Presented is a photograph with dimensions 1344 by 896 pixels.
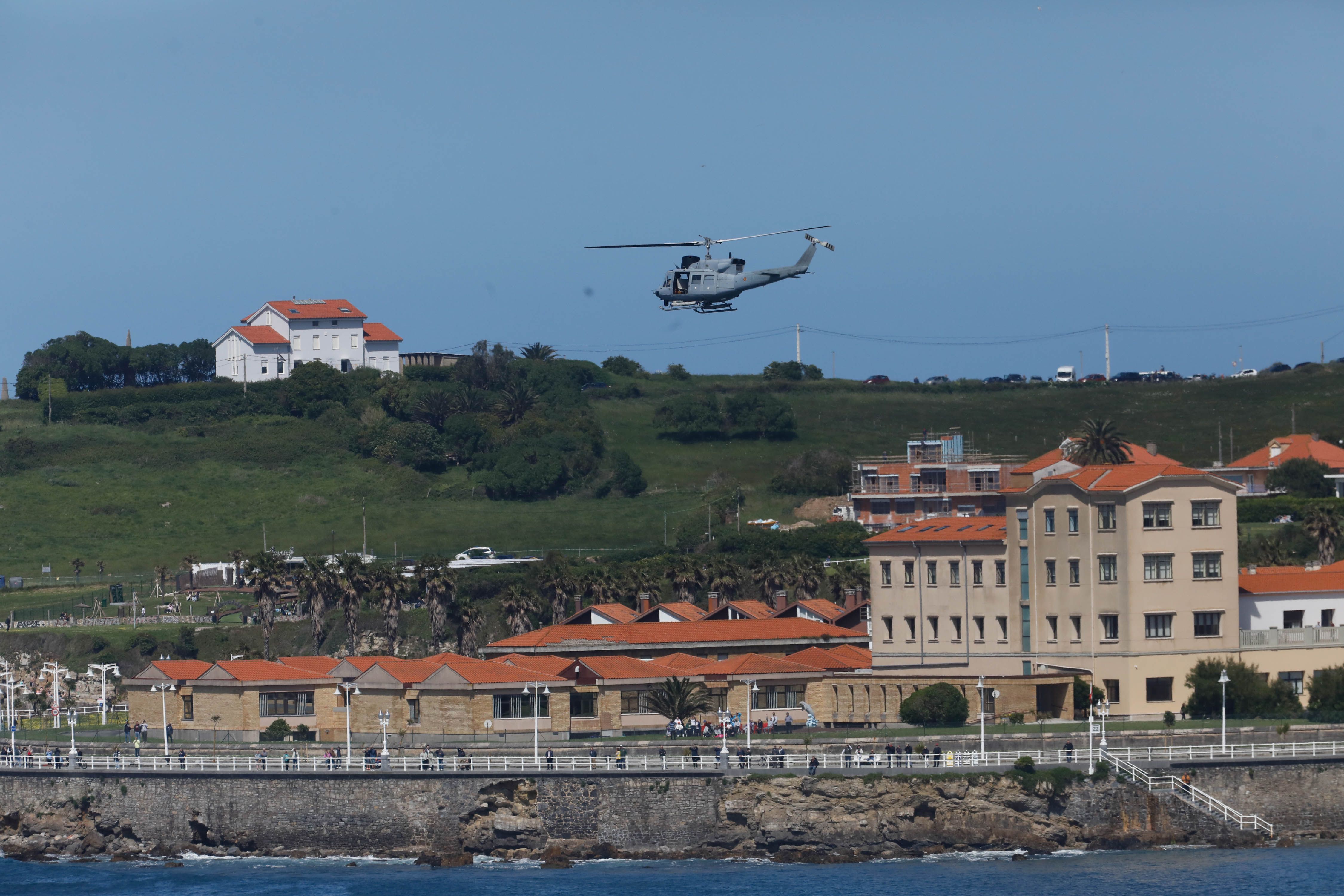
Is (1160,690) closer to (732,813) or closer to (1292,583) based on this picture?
(1292,583)

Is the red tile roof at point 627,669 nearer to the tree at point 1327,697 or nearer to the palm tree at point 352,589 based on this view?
the palm tree at point 352,589

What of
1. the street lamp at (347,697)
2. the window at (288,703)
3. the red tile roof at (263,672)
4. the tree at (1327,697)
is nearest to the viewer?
the tree at (1327,697)

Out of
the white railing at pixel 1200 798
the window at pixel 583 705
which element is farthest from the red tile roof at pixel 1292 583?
the window at pixel 583 705

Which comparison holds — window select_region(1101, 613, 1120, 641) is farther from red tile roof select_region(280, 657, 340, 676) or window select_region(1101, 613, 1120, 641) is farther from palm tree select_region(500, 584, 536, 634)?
palm tree select_region(500, 584, 536, 634)

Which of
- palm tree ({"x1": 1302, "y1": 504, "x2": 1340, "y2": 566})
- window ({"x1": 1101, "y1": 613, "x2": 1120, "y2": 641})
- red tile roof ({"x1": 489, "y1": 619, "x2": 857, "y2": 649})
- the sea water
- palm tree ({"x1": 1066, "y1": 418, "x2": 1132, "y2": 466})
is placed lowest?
the sea water

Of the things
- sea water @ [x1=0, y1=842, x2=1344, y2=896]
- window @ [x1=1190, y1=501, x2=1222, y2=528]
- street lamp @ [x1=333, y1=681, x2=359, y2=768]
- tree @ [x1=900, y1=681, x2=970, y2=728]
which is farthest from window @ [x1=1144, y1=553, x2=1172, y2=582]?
street lamp @ [x1=333, y1=681, x2=359, y2=768]

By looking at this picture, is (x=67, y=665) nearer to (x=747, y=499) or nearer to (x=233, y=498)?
(x=233, y=498)

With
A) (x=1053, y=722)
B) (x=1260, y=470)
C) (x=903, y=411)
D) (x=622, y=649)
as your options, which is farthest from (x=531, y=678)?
(x=903, y=411)
